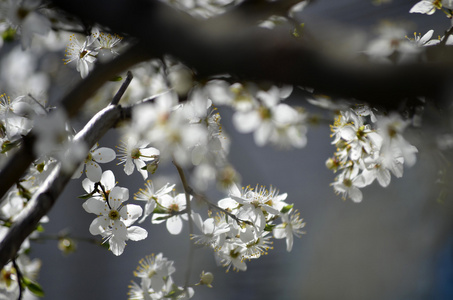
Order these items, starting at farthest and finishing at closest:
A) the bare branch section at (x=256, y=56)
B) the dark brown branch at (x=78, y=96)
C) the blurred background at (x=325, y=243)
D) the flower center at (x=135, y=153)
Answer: the blurred background at (x=325, y=243), the flower center at (x=135, y=153), the dark brown branch at (x=78, y=96), the bare branch section at (x=256, y=56)

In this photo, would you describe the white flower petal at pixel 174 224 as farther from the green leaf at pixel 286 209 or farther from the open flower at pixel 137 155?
the green leaf at pixel 286 209

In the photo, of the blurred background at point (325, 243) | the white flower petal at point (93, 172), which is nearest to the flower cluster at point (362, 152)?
the white flower petal at point (93, 172)

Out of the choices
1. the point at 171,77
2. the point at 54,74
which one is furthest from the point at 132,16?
the point at 54,74

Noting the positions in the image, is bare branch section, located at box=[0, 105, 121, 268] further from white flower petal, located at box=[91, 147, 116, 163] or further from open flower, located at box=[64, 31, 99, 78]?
open flower, located at box=[64, 31, 99, 78]

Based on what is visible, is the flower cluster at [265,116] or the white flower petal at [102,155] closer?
the white flower petal at [102,155]

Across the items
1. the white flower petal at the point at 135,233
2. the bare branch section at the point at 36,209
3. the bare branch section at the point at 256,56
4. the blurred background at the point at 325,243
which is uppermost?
the bare branch section at the point at 256,56

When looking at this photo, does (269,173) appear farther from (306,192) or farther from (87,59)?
(87,59)

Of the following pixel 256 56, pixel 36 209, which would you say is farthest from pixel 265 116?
pixel 256 56
